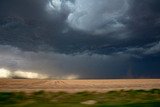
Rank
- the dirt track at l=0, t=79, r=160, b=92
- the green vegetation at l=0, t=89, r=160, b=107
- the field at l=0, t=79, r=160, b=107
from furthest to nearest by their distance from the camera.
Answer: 1. the dirt track at l=0, t=79, r=160, b=92
2. the field at l=0, t=79, r=160, b=107
3. the green vegetation at l=0, t=89, r=160, b=107

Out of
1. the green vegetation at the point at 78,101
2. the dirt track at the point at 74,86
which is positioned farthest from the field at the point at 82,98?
the dirt track at the point at 74,86

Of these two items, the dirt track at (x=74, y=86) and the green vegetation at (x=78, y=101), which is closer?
the green vegetation at (x=78, y=101)

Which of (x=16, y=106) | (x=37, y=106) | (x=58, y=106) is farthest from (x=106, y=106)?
(x=16, y=106)

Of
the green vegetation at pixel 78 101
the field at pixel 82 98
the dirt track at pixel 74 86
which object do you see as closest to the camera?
the green vegetation at pixel 78 101

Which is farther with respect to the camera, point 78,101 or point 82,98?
point 82,98

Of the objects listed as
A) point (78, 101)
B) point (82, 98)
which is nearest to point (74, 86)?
point (82, 98)

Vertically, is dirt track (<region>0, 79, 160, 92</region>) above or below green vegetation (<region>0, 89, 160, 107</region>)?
above

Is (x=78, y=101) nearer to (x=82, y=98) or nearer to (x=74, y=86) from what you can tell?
(x=82, y=98)

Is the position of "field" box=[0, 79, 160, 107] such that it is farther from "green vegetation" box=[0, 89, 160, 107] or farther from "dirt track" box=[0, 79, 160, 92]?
"dirt track" box=[0, 79, 160, 92]

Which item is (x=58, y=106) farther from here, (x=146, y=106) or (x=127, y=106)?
(x=146, y=106)

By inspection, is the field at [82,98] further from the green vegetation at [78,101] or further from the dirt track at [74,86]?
the dirt track at [74,86]

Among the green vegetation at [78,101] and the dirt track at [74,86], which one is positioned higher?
the dirt track at [74,86]

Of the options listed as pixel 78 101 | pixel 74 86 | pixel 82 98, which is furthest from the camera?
pixel 74 86

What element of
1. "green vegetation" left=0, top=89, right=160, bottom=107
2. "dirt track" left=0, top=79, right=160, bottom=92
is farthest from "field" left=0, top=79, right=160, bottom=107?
"dirt track" left=0, top=79, right=160, bottom=92
